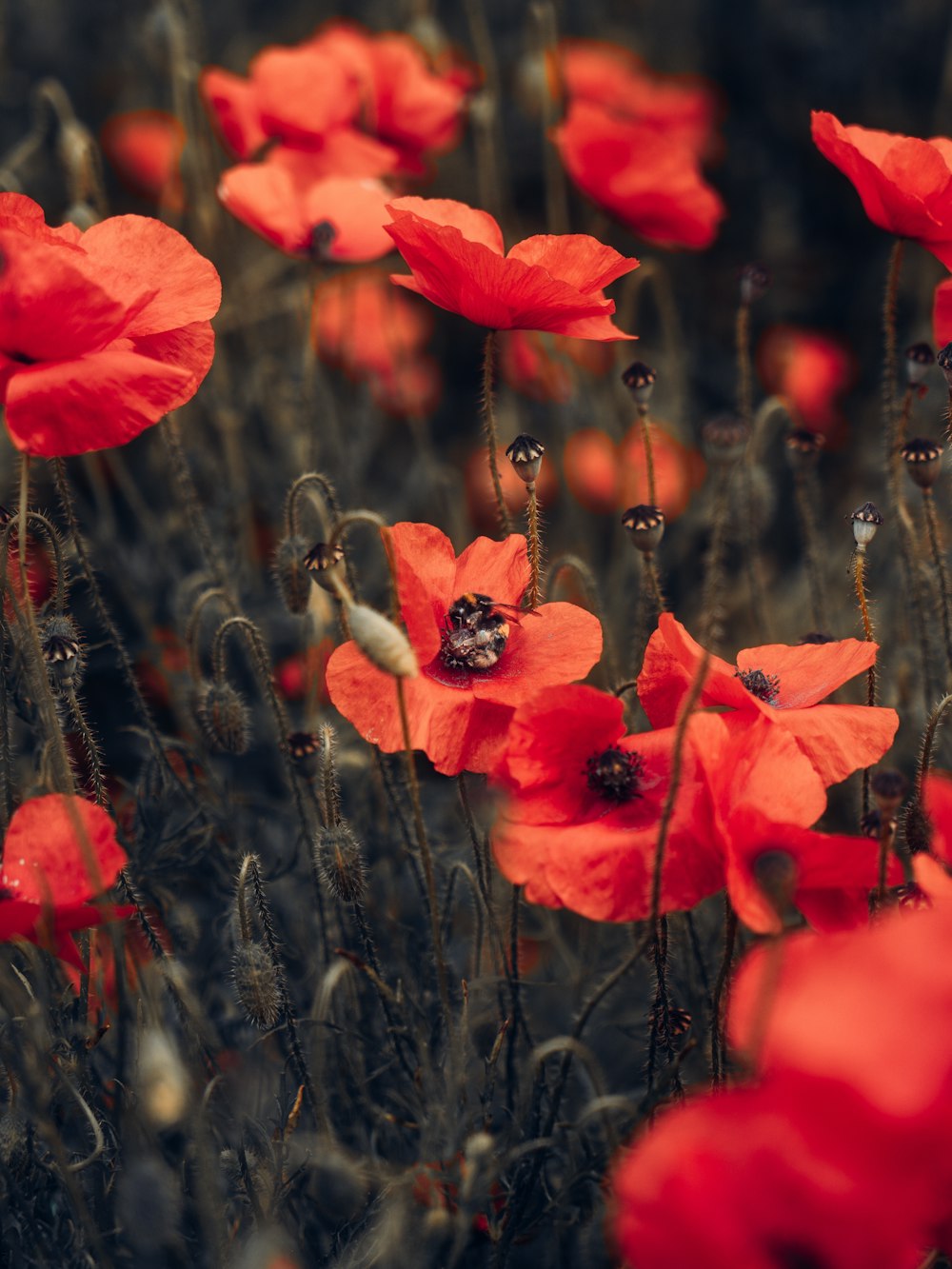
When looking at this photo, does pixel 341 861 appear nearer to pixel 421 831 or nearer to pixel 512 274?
pixel 421 831

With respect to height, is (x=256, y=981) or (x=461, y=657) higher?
(x=461, y=657)

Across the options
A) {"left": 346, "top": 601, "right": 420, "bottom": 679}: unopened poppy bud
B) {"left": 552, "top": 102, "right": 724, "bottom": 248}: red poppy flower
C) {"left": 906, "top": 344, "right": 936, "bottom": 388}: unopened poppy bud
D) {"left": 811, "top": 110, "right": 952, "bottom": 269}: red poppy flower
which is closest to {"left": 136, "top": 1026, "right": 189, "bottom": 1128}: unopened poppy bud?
{"left": 346, "top": 601, "right": 420, "bottom": 679}: unopened poppy bud

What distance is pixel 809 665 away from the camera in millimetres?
1594

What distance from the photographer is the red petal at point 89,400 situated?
1.34 meters

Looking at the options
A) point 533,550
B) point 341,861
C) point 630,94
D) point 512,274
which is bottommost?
point 341,861

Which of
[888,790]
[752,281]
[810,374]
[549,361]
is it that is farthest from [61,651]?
[810,374]

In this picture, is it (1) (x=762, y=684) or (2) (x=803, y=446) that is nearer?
(1) (x=762, y=684)

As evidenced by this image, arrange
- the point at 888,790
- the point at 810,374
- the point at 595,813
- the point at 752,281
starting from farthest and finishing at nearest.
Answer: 1. the point at 810,374
2. the point at 752,281
3. the point at 595,813
4. the point at 888,790

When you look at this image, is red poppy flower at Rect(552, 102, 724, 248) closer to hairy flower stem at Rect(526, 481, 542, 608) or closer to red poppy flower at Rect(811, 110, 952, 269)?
red poppy flower at Rect(811, 110, 952, 269)

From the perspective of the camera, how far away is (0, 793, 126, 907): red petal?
1.31 metres

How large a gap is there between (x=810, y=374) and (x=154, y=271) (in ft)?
8.33

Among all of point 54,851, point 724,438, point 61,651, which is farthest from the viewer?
point 724,438

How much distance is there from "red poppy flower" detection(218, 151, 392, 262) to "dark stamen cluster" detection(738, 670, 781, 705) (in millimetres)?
1057

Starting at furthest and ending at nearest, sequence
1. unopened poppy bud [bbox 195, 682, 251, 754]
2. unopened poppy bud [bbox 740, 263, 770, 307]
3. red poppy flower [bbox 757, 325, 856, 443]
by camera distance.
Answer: red poppy flower [bbox 757, 325, 856, 443], unopened poppy bud [bbox 740, 263, 770, 307], unopened poppy bud [bbox 195, 682, 251, 754]
